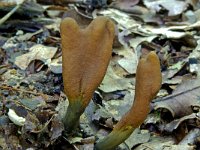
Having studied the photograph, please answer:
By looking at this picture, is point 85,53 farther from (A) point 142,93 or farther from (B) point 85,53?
(A) point 142,93

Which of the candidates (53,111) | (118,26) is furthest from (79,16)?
(53,111)

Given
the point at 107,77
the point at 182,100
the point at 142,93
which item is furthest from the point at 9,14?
the point at 142,93

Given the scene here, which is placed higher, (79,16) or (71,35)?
(71,35)

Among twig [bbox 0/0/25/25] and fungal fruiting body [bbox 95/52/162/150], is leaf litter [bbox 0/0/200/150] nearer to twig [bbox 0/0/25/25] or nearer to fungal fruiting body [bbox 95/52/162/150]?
twig [bbox 0/0/25/25]

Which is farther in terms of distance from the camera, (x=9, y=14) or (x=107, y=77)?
(x=9, y=14)

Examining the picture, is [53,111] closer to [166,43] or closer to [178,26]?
[166,43]

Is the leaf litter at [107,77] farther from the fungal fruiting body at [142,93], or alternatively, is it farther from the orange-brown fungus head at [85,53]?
the orange-brown fungus head at [85,53]

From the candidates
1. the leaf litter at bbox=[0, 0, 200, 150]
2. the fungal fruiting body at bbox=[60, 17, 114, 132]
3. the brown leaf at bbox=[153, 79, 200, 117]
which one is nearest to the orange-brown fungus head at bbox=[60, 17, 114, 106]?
the fungal fruiting body at bbox=[60, 17, 114, 132]

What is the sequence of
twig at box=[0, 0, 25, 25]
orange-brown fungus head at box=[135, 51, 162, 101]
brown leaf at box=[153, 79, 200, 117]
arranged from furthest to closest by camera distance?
twig at box=[0, 0, 25, 25], brown leaf at box=[153, 79, 200, 117], orange-brown fungus head at box=[135, 51, 162, 101]
